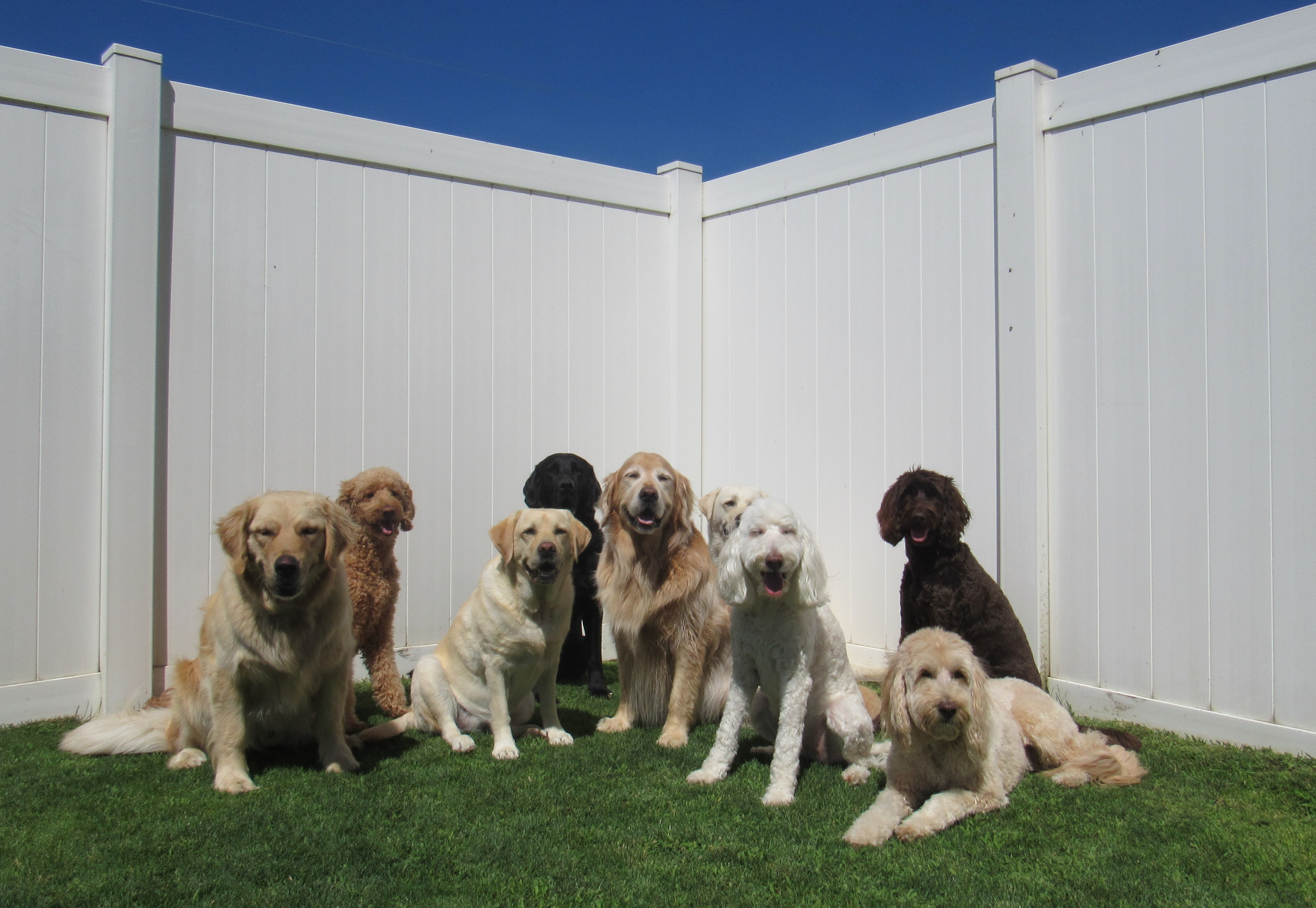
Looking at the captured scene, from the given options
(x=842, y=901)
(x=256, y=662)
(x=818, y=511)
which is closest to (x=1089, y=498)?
(x=818, y=511)

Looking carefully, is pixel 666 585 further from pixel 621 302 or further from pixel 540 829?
pixel 621 302

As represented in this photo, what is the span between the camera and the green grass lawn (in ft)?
9.86

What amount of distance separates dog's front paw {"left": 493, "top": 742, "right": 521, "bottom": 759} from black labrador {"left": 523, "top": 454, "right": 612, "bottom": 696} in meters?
1.32

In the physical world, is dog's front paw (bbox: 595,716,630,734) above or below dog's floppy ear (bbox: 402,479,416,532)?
below

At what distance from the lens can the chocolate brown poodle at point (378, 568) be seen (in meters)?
5.15

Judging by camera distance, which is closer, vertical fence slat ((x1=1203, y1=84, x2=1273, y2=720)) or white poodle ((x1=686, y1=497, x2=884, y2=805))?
white poodle ((x1=686, y1=497, x2=884, y2=805))

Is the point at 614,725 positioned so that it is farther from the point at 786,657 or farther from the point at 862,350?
the point at 862,350

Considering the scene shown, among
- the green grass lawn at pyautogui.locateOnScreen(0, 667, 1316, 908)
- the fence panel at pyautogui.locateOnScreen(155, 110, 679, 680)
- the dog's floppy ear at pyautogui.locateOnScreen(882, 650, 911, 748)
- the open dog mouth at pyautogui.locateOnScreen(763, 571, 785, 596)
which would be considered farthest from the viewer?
the fence panel at pyautogui.locateOnScreen(155, 110, 679, 680)

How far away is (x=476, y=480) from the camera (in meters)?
6.43

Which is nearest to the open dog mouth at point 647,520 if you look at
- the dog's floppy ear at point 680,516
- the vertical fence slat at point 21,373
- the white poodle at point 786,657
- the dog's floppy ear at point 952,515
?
the dog's floppy ear at point 680,516

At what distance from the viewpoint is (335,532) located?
161 inches

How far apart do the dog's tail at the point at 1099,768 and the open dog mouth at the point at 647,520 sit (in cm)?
215

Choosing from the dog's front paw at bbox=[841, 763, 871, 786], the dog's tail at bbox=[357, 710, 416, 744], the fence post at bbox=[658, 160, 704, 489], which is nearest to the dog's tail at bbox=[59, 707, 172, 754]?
the dog's tail at bbox=[357, 710, 416, 744]

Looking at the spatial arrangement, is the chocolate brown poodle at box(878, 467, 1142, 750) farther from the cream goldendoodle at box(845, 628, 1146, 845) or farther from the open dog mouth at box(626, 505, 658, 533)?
the open dog mouth at box(626, 505, 658, 533)
